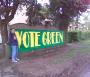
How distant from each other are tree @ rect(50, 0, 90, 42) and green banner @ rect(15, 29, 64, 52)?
252 cm

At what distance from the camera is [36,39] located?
18000mm

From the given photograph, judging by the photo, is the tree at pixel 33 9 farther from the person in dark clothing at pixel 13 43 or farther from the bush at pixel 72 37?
the bush at pixel 72 37

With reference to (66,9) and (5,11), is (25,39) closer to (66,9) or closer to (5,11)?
(5,11)

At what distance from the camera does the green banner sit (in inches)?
633

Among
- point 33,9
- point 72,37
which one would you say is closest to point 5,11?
point 33,9

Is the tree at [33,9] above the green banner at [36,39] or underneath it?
above

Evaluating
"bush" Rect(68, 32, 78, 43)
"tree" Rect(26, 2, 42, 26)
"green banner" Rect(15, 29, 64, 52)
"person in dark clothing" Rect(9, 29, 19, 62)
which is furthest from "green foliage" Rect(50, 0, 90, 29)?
"person in dark clothing" Rect(9, 29, 19, 62)

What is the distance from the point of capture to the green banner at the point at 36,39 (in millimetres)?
16081

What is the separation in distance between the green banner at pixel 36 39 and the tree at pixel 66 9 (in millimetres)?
2517

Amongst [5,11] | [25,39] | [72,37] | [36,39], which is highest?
[5,11]

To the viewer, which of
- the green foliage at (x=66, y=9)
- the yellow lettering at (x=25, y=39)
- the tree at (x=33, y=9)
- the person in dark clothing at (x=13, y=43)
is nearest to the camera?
the person in dark clothing at (x=13, y=43)

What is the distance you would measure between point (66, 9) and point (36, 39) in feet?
24.9

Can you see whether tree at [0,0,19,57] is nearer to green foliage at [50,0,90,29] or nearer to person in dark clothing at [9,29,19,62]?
person in dark clothing at [9,29,19,62]

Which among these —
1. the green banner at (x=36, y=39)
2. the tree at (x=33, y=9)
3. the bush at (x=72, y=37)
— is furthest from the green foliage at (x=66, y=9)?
the bush at (x=72, y=37)
